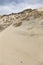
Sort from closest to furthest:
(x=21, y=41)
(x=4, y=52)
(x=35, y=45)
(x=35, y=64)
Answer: (x=35, y=64) → (x=4, y=52) → (x=35, y=45) → (x=21, y=41)

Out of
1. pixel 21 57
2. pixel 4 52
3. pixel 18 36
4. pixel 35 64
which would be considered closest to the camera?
pixel 35 64

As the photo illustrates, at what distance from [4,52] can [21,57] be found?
0.50 m

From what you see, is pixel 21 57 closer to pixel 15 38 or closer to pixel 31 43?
pixel 31 43

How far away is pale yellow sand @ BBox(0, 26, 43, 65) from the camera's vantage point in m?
3.66

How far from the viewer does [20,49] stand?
4.23 m

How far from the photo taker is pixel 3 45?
4.56m

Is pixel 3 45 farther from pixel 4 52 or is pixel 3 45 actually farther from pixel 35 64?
pixel 35 64

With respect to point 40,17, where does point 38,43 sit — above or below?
below

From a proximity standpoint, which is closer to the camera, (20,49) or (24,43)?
(20,49)

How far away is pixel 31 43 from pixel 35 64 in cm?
108

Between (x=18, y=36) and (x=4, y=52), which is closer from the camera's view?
(x=4, y=52)

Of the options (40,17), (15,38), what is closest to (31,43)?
(15,38)

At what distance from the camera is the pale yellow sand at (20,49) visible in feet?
12.0

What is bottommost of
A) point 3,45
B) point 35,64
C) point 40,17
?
point 35,64
